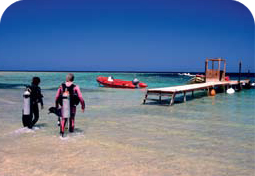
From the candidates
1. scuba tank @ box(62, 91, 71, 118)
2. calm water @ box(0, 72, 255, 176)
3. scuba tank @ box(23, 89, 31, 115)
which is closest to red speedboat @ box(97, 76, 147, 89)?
calm water @ box(0, 72, 255, 176)

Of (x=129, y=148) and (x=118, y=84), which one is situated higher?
(x=118, y=84)

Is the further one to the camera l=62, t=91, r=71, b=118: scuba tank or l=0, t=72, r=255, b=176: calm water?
l=62, t=91, r=71, b=118: scuba tank

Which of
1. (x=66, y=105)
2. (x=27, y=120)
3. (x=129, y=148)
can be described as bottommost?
(x=129, y=148)

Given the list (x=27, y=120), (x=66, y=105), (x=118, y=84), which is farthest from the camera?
(x=118, y=84)

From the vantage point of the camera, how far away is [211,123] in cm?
923

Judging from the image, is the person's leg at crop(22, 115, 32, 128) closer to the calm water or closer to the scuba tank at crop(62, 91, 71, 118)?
the calm water

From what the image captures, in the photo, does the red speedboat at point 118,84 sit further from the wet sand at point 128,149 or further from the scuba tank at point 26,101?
the scuba tank at point 26,101

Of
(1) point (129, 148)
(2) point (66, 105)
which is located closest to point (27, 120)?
(2) point (66, 105)

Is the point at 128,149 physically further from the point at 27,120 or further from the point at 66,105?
the point at 27,120

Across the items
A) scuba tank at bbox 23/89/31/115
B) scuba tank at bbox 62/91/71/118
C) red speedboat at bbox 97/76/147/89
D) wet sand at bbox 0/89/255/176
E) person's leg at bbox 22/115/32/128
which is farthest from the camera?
red speedboat at bbox 97/76/147/89

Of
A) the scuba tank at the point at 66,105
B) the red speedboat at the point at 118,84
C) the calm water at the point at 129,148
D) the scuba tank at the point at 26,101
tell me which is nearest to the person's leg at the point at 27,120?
the calm water at the point at 129,148

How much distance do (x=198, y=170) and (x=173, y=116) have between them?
19.6 ft

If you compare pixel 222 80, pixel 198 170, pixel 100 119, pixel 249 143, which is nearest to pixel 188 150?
pixel 198 170

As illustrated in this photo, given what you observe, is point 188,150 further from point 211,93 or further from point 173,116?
point 211,93
